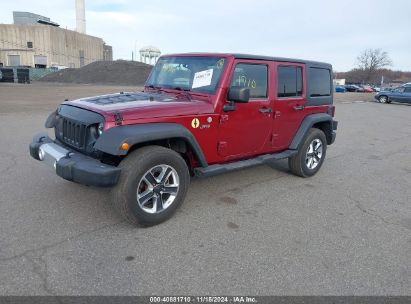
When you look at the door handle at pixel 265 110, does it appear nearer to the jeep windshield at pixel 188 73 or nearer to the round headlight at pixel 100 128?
the jeep windshield at pixel 188 73

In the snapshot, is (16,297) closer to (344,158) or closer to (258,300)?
(258,300)

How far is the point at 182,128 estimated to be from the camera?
3.66 meters

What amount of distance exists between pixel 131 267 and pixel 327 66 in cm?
480

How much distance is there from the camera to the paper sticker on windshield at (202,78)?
417 centimetres

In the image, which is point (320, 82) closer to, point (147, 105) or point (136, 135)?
point (147, 105)

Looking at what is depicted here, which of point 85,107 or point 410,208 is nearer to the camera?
point 85,107

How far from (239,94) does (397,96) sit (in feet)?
82.6

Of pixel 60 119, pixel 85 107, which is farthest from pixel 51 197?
pixel 85 107

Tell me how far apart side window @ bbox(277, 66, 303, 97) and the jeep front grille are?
2.76m

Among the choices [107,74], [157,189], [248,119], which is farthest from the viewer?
[107,74]

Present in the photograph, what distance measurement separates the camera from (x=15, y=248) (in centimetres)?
307

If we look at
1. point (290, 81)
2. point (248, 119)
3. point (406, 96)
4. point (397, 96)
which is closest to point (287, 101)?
point (290, 81)

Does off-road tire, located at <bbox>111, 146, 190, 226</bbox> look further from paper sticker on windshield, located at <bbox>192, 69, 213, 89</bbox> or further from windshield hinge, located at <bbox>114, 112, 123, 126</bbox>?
paper sticker on windshield, located at <bbox>192, 69, 213, 89</bbox>

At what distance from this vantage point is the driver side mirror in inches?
152
